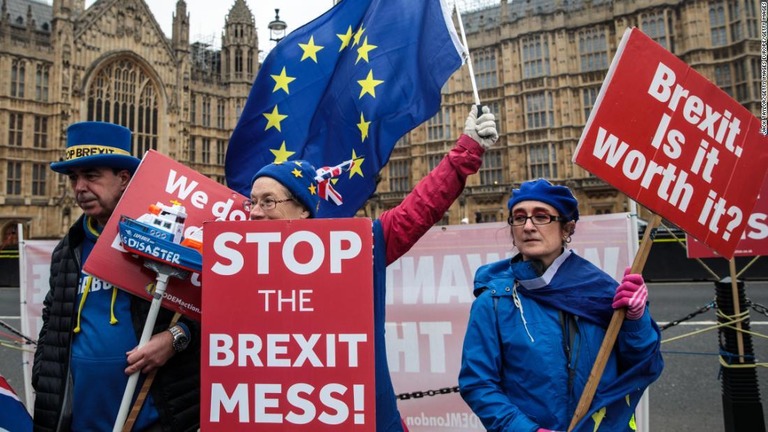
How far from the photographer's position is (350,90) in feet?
11.7

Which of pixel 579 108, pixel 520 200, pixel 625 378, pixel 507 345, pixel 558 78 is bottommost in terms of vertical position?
pixel 625 378

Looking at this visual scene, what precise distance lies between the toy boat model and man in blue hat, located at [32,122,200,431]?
0.32m

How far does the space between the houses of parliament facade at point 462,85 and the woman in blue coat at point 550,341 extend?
24.5 metres

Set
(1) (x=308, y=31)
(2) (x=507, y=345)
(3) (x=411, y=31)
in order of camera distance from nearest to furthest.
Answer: (2) (x=507, y=345) → (3) (x=411, y=31) → (1) (x=308, y=31)

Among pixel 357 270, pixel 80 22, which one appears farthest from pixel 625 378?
pixel 80 22

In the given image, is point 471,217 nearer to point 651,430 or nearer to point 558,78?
point 558,78

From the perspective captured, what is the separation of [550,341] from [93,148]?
7.47 feet

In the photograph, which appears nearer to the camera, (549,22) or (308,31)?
(308,31)

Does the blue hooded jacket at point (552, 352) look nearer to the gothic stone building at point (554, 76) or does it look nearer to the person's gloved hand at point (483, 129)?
the person's gloved hand at point (483, 129)

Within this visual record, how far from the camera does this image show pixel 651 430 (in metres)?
4.30

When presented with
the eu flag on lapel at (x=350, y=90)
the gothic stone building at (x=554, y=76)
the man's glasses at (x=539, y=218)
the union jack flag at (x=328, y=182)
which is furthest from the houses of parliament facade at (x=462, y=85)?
the man's glasses at (x=539, y=218)

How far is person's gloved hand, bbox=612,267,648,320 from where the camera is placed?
187cm

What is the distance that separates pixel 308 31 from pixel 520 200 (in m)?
2.36

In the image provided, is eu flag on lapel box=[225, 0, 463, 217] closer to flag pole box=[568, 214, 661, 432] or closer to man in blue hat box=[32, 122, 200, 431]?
man in blue hat box=[32, 122, 200, 431]
